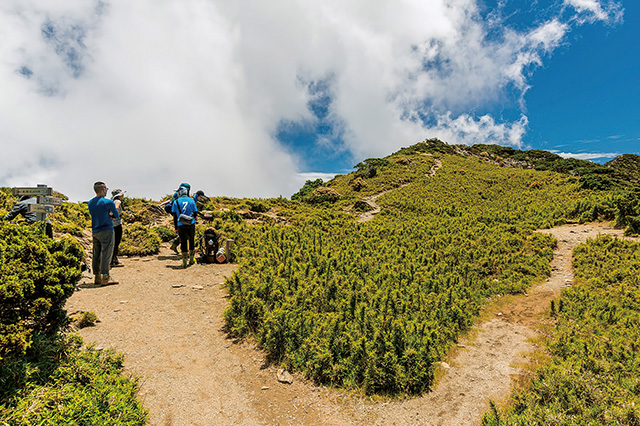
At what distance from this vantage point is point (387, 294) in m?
8.27

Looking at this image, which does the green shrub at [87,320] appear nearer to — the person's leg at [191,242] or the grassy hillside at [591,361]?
the person's leg at [191,242]

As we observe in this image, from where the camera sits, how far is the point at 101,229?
855 cm

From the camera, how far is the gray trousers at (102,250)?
8.59m

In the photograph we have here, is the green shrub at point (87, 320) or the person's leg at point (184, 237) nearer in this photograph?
the green shrub at point (87, 320)

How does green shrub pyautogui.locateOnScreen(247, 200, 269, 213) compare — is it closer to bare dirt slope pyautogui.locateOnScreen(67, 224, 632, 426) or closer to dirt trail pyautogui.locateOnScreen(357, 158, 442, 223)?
dirt trail pyautogui.locateOnScreen(357, 158, 442, 223)

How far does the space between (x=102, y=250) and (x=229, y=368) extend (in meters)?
5.91

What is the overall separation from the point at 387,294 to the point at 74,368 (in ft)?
22.5

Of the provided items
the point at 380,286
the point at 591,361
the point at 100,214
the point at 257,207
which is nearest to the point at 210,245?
the point at 100,214

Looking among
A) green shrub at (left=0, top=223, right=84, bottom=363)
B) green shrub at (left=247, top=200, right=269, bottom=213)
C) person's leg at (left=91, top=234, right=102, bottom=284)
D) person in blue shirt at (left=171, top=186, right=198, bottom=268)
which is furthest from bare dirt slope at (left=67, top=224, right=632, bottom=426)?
green shrub at (left=247, top=200, right=269, bottom=213)

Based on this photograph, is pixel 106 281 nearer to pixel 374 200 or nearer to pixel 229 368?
pixel 229 368

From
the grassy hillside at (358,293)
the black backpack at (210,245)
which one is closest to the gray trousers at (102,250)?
the grassy hillside at (358,293)

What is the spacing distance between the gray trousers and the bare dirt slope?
57 centimetres

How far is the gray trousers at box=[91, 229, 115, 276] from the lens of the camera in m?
8.59

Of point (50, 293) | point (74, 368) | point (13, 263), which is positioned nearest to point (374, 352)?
point (74, 368)
